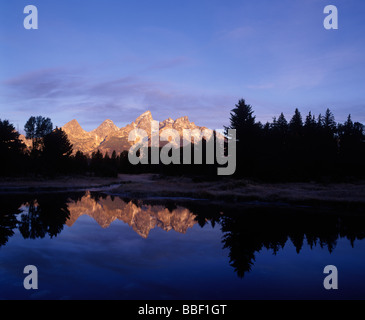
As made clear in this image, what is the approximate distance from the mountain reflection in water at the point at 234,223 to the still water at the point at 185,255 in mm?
70

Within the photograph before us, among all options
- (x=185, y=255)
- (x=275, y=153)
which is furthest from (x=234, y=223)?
(x=275, y=153)

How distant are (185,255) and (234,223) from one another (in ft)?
29.6

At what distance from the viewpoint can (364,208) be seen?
27953 millimetres

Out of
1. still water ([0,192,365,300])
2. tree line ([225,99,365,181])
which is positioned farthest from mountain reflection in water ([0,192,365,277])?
tree line ([225,99,365,181])

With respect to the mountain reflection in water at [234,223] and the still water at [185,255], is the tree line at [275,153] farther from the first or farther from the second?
the still water at [185,255]

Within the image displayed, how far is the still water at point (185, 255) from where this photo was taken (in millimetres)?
10523

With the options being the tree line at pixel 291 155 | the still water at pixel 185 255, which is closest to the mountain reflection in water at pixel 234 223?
the still water at pixel 185 255

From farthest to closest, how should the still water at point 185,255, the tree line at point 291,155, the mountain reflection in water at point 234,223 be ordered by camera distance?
the tree line at point 291,155, the mountain reflection in water at point 234,223, the still water at point 185,255

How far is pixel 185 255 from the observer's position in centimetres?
1527

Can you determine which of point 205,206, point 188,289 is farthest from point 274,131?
point 188,289

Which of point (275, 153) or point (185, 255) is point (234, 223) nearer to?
point (185, 255)

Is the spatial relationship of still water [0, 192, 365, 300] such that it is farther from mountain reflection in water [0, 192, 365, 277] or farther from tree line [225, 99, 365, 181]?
tree line [225, 99, 365, 181]
